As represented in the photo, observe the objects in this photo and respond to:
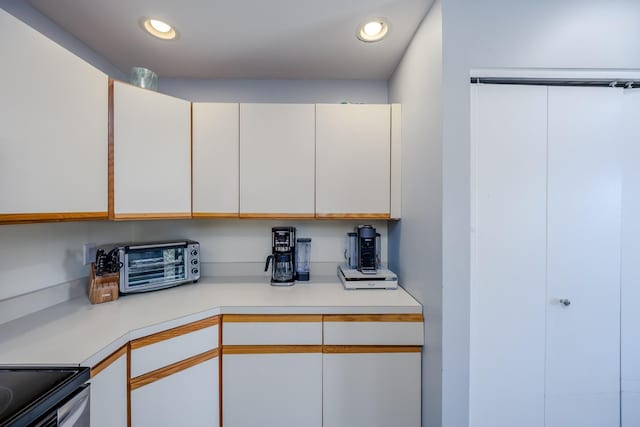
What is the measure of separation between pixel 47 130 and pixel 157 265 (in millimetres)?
890

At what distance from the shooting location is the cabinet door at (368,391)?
1.34 metres

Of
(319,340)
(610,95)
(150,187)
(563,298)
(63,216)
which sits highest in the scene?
(610,95)

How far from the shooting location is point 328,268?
1.94 metres

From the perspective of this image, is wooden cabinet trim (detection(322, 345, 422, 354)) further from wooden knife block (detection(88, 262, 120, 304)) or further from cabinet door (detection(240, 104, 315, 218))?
wooden knife block (detection(88, 262, 120, 304))

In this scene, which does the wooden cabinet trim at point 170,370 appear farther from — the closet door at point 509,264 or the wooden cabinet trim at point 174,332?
the closet door at point 509,264

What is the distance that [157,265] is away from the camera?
1601 millimetres

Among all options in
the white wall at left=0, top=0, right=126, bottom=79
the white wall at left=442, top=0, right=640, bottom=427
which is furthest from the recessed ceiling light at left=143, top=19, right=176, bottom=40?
the white wall at left=442, top=0, right=640, bottom=427

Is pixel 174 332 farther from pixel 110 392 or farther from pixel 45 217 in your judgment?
pixel 45 217

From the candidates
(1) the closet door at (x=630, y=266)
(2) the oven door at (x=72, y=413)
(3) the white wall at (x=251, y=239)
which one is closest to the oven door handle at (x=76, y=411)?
(2) the oven door at (x=72, y=413)

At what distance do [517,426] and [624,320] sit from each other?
0.69 metres

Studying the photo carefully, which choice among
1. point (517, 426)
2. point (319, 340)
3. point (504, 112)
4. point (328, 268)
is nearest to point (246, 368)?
point (319, 340)

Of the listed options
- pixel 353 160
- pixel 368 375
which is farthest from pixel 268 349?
pixel 353 160

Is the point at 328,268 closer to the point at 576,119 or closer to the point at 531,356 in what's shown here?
the point at 531,356

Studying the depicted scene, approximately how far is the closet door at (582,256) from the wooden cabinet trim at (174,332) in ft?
5.27
